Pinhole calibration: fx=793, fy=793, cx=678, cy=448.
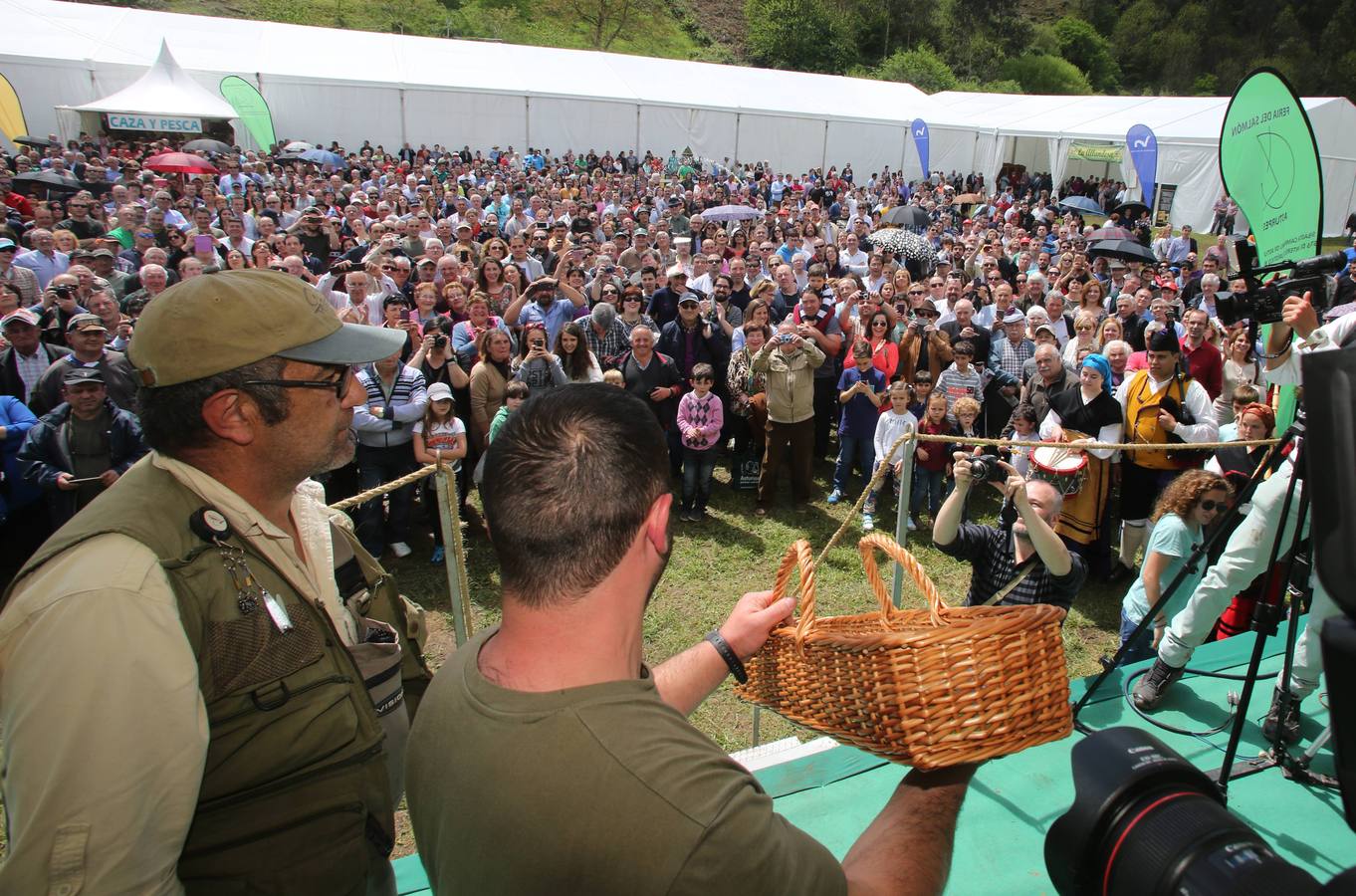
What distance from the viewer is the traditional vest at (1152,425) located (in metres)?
6.03

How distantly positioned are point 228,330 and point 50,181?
16.8m

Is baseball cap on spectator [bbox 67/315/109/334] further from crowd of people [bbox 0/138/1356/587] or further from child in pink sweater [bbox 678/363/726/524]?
child in pink sweater [bbox 678/363/726/524]

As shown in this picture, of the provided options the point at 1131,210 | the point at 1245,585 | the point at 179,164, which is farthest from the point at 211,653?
the point at 1131,210

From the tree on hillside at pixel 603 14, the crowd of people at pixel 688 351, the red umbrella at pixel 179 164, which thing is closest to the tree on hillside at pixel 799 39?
the tree on hillside at pixel 603 14

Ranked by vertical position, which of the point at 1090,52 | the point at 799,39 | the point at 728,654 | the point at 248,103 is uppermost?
the point at 1090,52

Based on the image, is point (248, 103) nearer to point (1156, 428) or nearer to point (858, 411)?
point (858, 411)

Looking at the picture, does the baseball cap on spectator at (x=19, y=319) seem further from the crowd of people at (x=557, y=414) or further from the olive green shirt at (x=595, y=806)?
the olive green shirt at (x=595, y=806)

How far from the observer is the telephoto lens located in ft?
3.13

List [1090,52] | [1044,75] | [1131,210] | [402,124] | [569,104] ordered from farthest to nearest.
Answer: [1090,52] → [1044,75] → [569,104] → [402,124] → [1131,210]

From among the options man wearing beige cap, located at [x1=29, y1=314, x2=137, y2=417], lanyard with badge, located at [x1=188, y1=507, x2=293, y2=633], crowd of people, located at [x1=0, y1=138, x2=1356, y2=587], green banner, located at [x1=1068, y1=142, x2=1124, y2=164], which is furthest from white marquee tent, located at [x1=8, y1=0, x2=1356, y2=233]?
lanyard with badge, located at [x1=188, y1=507, x2=293, y2=633]

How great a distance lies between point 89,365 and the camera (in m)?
5.32

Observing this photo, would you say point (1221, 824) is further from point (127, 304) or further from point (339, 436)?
point (127, 304)

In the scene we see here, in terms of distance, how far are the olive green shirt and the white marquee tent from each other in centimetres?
2448

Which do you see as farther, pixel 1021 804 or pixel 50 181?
pixel 50 181
